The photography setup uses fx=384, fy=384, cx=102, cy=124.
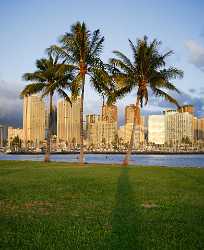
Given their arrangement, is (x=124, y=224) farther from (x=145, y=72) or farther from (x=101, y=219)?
(x=145, y=72)

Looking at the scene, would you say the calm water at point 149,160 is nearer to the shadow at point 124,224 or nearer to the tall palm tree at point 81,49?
the tall palm tree at point 81,49

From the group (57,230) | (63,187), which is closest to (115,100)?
(63,187)

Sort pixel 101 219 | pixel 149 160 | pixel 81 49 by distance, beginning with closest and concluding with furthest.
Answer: pixel 101 219 → pixel 81 49 → pixel 149 160

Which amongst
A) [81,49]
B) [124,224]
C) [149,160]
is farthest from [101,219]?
[149,160]

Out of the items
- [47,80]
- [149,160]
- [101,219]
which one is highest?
[47,80]

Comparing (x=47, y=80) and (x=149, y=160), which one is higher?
(x=47, y=80)

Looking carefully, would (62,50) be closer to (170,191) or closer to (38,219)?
(170,191)

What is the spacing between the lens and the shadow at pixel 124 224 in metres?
6.60

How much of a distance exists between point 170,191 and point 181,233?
683 cm

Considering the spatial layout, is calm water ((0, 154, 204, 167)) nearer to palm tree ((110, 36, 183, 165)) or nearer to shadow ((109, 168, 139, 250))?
palm tree ((110, 36, 183, 165))

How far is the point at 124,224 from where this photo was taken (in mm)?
8109

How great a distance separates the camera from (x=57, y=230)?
752cm

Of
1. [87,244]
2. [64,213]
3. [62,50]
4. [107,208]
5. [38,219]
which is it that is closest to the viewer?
[87,244]

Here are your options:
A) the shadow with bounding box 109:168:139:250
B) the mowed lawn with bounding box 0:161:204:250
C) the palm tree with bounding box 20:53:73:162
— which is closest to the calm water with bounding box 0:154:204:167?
the palm tree with bounding box 20:53:73:162
